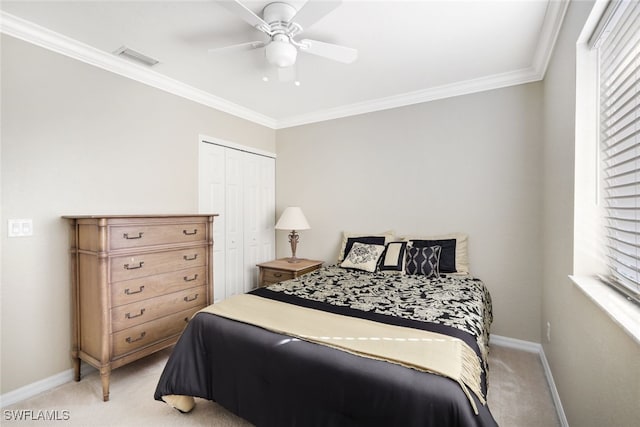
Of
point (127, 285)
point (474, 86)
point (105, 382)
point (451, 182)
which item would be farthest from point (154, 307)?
point (474, 86)

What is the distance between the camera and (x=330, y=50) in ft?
6.76

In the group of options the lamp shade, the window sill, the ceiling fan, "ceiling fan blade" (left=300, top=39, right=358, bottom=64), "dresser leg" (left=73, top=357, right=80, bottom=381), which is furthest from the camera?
the lamp shade

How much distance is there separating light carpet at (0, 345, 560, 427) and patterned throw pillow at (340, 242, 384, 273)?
131 centimetres

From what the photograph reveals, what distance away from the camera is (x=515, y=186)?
2812 millimetres

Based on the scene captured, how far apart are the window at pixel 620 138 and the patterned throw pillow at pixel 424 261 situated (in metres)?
1.40

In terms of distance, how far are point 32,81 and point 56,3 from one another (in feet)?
1.98

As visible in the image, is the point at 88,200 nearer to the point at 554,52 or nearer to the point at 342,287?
the point at 342,287

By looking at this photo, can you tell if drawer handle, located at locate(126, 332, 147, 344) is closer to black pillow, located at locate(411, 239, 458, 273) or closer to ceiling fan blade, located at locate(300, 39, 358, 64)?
ceiling fan blade, located at locate(300, 39, 358, 64)

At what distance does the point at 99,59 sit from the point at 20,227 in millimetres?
1439

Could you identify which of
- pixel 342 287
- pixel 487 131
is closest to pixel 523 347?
pixel 342 287

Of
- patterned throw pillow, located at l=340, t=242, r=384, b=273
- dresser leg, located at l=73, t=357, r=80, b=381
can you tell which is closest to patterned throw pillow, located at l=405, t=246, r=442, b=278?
patterned throw pillow, located at l=340, t=242, r=384, b=273

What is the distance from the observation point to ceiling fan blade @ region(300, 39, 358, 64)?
6.53 ft

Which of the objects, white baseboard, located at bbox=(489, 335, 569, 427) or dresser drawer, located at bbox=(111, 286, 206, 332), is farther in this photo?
dresser drawer, located at bbox=(111, 286, 206, 332)

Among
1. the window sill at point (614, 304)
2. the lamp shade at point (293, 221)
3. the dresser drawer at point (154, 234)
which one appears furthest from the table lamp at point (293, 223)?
the window sill at point (614, 304)
